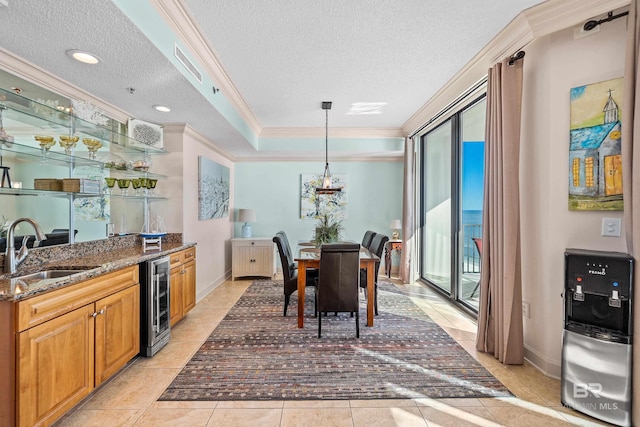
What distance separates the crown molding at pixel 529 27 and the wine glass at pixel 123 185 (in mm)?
3701

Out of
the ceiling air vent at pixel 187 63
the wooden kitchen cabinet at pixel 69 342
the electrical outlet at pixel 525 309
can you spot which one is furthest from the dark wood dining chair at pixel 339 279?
the ceiling air vent at pixel 187 63

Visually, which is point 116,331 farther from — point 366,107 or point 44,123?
point 366,107

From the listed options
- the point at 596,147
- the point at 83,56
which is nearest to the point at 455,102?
the point at 596,147

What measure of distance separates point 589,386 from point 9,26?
4067mm

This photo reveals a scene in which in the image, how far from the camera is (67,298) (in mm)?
1768

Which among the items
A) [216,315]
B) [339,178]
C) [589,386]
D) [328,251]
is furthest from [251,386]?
[339,178]

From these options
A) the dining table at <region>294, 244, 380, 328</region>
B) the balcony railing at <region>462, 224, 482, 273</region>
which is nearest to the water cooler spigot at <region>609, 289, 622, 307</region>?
the dining table at <region>294, 244, 380, 328</region>

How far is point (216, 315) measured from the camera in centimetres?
367

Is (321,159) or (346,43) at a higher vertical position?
(346,43)

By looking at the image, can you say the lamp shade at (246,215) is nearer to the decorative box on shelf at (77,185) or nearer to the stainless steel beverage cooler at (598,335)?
the decorative box on shelf at (77,185)

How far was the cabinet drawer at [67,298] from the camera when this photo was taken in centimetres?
153

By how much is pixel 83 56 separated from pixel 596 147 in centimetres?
357

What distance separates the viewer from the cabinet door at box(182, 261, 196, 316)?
3.35 metres

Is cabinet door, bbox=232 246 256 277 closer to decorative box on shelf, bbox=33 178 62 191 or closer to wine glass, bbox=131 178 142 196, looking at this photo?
wine glass, bbox=131 178 142 196
